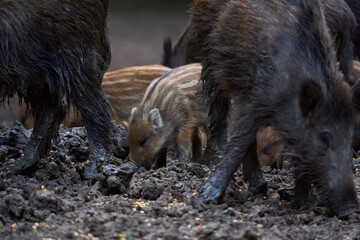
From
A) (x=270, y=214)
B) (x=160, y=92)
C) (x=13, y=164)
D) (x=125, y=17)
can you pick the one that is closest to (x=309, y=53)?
(x=270, y=214)

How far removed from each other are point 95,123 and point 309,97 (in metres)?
1.51

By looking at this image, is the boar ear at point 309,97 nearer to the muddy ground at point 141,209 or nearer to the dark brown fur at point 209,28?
the muddy ground at point 141,209

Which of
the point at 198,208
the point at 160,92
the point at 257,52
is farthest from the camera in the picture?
the point at 160,92

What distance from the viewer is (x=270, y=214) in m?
3.75

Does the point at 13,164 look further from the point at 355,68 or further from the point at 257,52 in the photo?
the point at 355,68

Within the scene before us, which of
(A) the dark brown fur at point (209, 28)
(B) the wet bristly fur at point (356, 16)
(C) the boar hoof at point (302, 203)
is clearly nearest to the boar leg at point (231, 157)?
(C) the boar hoof at point (302, 203)

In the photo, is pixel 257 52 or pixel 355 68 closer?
pixel 257 52

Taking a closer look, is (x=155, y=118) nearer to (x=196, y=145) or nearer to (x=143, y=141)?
(x=143, y=141)

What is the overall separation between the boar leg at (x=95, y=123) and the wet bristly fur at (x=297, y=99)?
95 cm

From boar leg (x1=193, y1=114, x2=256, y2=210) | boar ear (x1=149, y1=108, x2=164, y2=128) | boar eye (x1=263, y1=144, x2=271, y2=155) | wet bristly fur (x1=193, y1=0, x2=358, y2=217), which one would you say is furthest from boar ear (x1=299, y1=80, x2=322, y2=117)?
boar ear (x1=149, y1=108, x2=164, y2=128)

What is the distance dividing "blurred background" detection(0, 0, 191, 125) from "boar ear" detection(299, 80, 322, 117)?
7.61 meters

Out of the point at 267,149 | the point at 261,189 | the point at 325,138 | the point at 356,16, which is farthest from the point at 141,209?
the point at 356,16

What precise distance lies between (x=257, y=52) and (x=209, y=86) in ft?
2.38

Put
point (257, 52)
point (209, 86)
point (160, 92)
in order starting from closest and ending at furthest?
point (257, 52) < point (209, 86) < point (160, 92)
